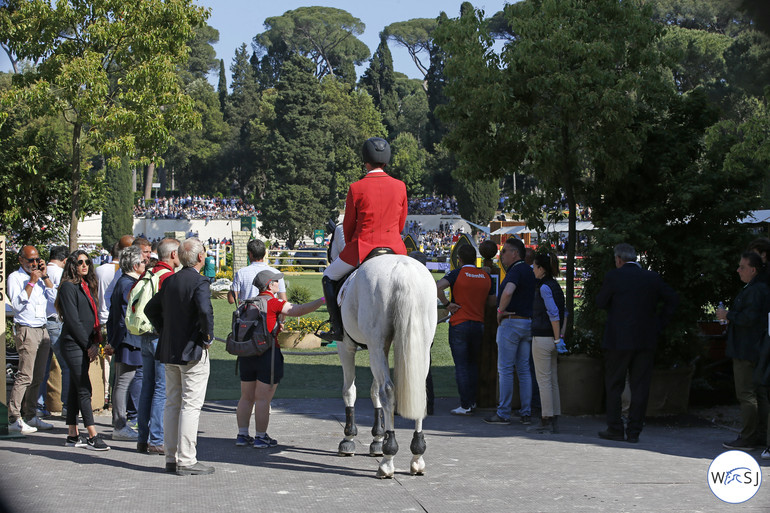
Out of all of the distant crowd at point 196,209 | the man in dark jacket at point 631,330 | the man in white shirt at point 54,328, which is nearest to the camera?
the man in dark jacket at point 631,330

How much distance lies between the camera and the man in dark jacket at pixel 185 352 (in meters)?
5.74

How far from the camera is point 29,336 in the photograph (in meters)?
7.47

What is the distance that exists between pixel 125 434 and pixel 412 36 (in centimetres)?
1010

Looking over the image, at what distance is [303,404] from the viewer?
9.05 m

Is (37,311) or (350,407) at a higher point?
(37,311)

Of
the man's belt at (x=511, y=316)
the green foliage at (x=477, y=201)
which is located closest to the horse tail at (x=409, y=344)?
the man's belt at (x=511, y=316)

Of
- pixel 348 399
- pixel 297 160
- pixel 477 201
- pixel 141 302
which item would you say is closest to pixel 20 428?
pixel 141 302

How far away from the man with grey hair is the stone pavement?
16 cm

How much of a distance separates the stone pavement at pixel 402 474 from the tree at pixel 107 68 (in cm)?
894

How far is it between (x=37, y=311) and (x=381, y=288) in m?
3.77

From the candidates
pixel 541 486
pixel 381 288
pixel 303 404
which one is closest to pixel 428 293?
pixel 381 288

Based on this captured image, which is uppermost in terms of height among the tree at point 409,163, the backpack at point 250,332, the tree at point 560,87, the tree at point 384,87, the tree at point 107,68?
the tree at point 384,87

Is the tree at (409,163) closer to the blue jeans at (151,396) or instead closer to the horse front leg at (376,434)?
the blue jeans at (151,396)

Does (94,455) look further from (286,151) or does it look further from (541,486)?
(286,151)
